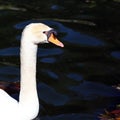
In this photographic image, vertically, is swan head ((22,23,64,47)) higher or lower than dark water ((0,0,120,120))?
higher

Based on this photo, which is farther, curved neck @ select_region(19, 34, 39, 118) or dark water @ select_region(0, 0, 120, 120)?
dark water @ select_region(0, 0, 120, 120)

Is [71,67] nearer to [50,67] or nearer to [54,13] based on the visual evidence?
[50,67]

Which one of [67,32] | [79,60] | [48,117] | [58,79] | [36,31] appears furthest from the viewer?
[67,32]

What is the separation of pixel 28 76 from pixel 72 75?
2.36m

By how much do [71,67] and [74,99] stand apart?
50.7 inches

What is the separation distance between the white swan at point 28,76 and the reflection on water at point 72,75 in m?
0.66

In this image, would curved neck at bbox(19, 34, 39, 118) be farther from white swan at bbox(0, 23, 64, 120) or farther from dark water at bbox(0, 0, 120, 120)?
dark water at bbox(0, 0, 120, 120)

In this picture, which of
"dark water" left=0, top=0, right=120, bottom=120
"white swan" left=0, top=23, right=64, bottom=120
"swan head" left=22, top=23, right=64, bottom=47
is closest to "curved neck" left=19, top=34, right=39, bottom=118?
"white swan" left=0, top=23, right=64, bottom=120

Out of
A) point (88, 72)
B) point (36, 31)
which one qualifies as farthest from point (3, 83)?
point (36, 31)

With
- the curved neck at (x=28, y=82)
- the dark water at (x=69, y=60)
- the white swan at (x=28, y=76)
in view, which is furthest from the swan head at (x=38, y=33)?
the dark water at (x=69, y=60)

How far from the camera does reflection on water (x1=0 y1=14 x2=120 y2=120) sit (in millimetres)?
8539

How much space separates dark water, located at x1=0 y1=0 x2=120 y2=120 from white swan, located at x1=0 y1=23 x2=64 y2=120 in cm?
63

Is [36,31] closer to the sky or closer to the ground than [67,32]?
closer to the sky

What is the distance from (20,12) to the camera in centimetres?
1303
